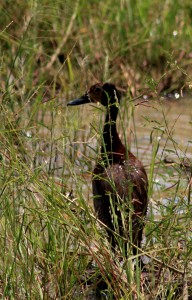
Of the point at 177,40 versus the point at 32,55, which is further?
the point at 177,40

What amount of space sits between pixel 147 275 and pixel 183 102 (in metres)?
4.14

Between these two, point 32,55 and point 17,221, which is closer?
point 17,221

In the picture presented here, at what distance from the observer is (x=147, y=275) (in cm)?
498

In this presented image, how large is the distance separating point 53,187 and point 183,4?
5564 millimetres

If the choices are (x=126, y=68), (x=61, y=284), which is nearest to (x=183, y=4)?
(x=126, y=68)

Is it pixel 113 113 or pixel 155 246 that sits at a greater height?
pixel 113 113

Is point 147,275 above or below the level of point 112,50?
below

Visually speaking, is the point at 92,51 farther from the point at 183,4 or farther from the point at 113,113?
the point at 113,113

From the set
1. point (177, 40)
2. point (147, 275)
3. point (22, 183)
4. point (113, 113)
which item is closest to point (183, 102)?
point (177, 40)

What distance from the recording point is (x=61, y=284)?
434cm

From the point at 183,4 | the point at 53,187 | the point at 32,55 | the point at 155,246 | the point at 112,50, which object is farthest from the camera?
the point at 183,4

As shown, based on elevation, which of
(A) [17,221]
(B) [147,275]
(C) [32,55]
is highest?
(C) [32,55]

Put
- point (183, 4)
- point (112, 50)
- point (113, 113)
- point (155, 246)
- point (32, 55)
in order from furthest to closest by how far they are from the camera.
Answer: point (183, 4), point (112, 50), point (32, 55), point (113, 113), point (155, 246)

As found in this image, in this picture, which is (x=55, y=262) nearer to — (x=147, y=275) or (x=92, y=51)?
(x=147, y=275)
